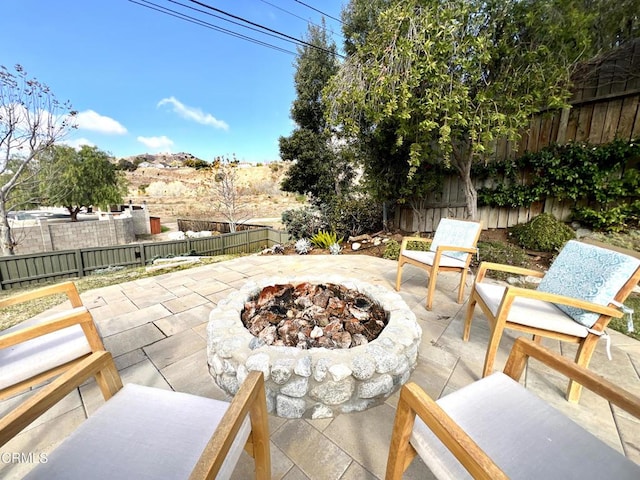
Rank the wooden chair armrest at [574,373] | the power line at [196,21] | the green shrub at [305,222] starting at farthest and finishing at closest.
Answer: the green shrub at [305,222]
the power line at [196,21]
the wooden chair armrest at [574,373]

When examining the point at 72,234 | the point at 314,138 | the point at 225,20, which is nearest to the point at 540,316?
the point at 314,138

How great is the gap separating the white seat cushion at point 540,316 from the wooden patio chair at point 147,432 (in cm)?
145

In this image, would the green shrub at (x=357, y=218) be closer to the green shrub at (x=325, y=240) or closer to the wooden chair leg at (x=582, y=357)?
the green shrub at (x=325, y=240)

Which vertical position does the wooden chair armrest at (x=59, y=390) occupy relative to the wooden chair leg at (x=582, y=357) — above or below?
above

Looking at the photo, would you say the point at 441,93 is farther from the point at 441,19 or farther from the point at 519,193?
the point at 519,193

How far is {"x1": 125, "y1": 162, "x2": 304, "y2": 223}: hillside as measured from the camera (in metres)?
19.1

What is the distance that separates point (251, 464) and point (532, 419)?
1.09m

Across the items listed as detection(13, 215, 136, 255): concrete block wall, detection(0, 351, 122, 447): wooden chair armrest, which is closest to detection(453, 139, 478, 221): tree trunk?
Result: detection(0, 351, 122, 447): wooden chair armrest

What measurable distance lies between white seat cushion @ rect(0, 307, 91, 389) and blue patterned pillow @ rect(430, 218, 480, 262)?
9.82 feet

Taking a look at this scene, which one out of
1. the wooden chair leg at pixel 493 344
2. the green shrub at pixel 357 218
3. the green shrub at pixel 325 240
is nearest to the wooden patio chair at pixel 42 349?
the wooden chair leg at pixel 493 344

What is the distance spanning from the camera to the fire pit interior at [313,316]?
159 centimetres

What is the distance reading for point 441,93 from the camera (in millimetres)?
2918

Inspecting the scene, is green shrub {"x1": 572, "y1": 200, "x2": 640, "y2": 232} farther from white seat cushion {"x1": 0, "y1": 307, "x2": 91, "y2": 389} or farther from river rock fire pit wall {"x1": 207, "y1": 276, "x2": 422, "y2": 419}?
white seat cushion {"x1": 0, "y1": 307, "x2": 91, "y2": 389}

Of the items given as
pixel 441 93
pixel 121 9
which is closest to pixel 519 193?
pixel 441 93
